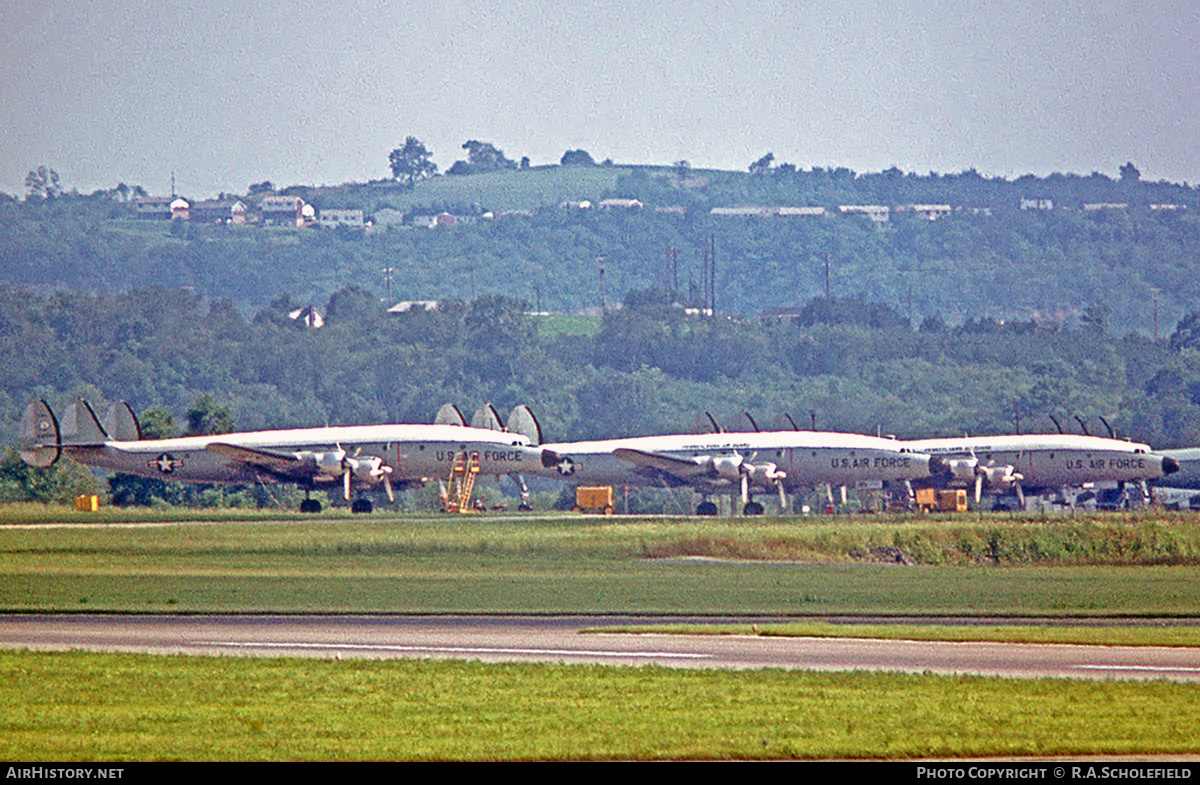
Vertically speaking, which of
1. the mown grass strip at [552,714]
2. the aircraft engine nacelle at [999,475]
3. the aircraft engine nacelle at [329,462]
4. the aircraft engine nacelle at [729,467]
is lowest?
the aircraft engine nacelle at [999,475]

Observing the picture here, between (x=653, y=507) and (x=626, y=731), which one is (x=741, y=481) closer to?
(x=653, y=507)

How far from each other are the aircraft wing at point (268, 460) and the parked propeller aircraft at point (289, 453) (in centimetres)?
7

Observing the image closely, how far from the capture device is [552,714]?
2209 centimetres

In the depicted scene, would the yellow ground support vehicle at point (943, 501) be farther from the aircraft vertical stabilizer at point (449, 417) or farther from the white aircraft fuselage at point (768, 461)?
the aircraft vertical stabilizer at point (449, 417)

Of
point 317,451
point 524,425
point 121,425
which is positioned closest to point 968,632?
point 317,451

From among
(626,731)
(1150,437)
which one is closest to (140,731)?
(626,731)

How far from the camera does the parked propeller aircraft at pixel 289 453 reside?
7919 cm

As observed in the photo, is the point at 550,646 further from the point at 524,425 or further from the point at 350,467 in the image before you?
the point at 524,425

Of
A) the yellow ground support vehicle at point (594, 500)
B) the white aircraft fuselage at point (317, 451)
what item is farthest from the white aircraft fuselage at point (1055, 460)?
the white aircraft fuselage at point (317, 451)

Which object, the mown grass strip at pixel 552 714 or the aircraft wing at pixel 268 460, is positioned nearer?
the mown grass strip at pixel 552 714

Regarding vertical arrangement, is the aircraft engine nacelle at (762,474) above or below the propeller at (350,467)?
below

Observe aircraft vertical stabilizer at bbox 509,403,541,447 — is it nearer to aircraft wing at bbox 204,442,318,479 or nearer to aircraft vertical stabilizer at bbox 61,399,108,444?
aircraft wing at bbox 204,442,318,479

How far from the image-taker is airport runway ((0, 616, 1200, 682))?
88.7ft

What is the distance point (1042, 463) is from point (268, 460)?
3968 centimetres
